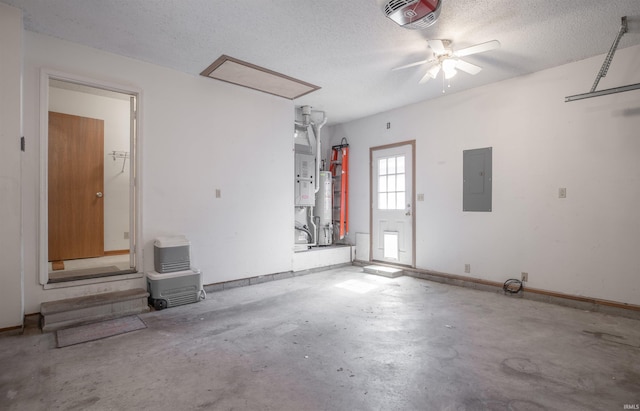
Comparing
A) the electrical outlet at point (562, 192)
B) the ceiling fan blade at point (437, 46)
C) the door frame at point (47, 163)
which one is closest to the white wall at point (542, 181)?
the electrical outlet at point (562, 192)

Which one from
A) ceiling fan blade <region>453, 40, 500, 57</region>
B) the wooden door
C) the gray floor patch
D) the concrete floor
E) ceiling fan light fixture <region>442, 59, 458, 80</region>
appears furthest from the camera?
the wooden door

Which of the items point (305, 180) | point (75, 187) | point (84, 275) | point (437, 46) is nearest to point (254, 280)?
point (305, 180)

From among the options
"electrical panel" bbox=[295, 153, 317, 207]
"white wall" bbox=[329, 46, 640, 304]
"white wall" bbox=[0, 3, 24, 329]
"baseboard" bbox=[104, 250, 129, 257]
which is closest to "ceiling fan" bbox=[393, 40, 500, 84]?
"white wall" bbox=[329, 46, 640, 304]

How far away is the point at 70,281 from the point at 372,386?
318cm

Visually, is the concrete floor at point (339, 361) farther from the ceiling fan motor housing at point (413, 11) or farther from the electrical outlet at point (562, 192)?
the ceiling fan motor housing at point (413, 11)

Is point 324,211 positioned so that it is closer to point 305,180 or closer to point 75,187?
point 305,180

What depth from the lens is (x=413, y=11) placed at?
7.97ft

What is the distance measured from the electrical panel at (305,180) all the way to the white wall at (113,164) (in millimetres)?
2965

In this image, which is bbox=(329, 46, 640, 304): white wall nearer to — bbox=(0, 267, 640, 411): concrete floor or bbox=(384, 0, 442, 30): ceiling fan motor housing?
bbox=(0, 267, 640, 411): concrete floor

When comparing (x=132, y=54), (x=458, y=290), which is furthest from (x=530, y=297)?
(x=132, y=54)

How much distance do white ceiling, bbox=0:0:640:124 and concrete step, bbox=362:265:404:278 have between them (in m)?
2.96

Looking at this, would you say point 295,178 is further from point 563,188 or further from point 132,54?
point 563,188

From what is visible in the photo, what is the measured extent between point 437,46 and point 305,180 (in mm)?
3052

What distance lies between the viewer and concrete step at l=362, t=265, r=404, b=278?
506 cm
